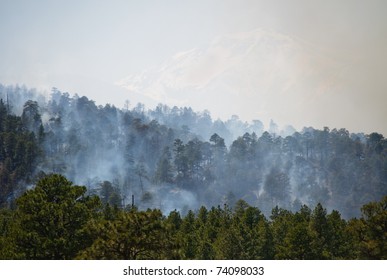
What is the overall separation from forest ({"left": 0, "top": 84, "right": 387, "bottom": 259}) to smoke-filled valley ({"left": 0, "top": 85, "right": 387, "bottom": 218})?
19 centimetres

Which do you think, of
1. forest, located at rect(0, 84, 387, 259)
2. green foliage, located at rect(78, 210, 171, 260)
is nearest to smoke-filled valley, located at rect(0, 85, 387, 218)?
forest, located at rect(0, 84, 387, 259)

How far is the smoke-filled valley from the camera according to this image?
211 ft

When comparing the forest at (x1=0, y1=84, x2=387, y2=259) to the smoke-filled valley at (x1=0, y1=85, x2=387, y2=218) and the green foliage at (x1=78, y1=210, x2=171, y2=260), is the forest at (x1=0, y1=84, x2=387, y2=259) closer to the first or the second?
the green foliage at (x1=78, y1=210, x2=171, y2=260)

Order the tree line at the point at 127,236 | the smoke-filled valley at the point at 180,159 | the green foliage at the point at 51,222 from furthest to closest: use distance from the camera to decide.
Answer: the smoke-filled valley at the point at 180,159 → the green foliage at the point at 51,222 → the tree line at the point at 127,236

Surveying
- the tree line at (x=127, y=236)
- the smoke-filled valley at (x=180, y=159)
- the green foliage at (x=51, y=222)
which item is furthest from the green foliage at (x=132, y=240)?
the smoke-filled valley at (x=180, y=159)

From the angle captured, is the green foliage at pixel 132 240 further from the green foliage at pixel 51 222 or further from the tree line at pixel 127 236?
the green foliage at pixel 51 222

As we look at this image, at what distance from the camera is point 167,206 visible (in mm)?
73312

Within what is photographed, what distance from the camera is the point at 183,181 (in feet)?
255

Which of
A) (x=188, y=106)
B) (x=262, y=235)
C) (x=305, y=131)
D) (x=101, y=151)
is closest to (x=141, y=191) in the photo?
(x=101, y=151)

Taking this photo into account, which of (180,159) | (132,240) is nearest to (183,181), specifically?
(180,159)

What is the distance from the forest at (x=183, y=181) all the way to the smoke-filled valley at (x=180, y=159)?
19 centimetres

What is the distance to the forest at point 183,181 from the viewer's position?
17.4m
